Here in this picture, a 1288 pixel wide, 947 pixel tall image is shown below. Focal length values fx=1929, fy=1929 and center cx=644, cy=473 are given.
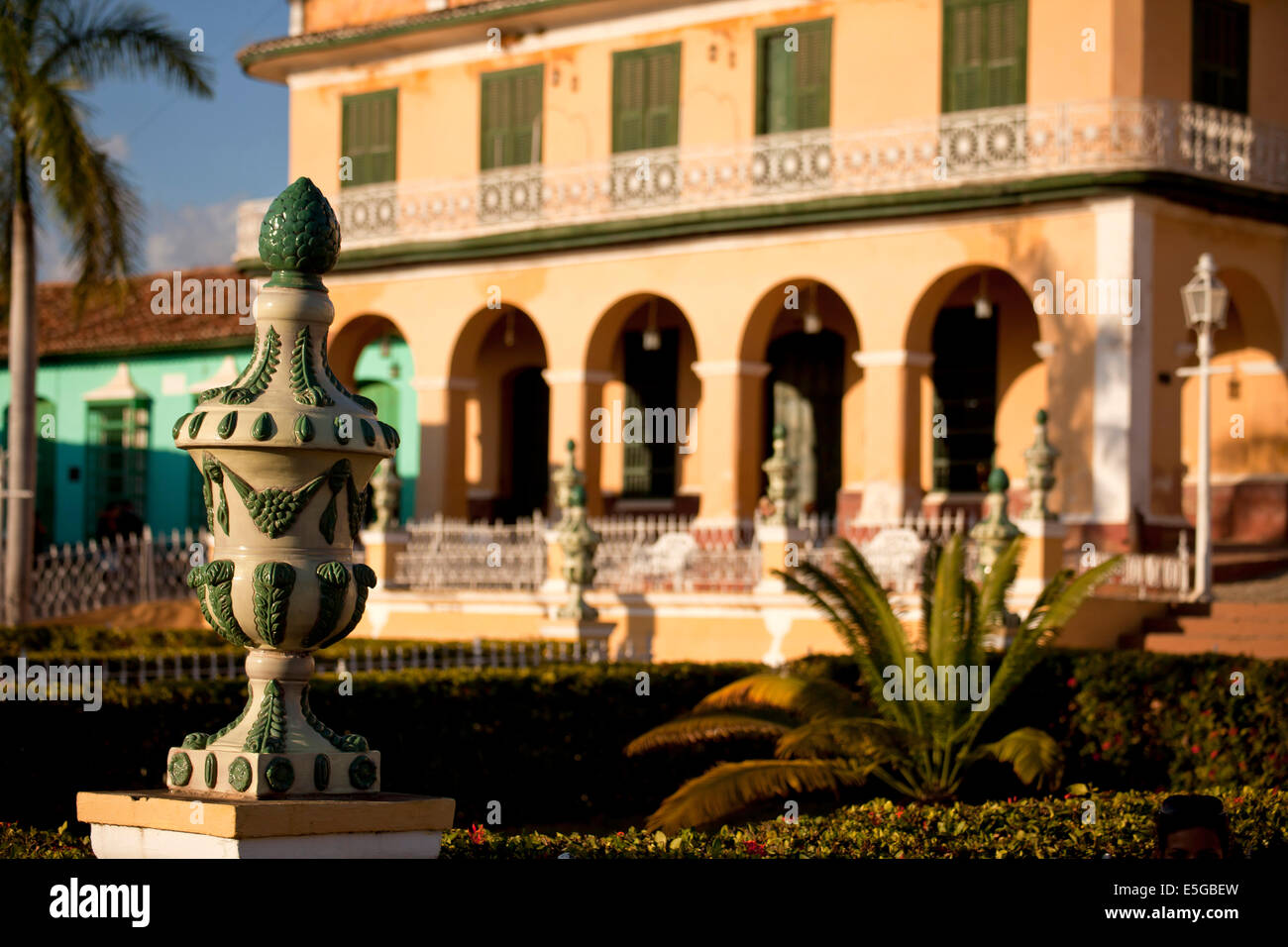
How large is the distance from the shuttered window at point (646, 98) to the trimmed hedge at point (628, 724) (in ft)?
36.6

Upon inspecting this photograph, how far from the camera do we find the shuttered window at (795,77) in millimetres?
22656

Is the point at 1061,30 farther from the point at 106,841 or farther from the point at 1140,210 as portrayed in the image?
the point at 106,841

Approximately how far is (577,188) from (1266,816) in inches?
635

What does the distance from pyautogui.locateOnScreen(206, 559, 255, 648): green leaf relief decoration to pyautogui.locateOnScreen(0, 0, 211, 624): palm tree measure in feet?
48.0

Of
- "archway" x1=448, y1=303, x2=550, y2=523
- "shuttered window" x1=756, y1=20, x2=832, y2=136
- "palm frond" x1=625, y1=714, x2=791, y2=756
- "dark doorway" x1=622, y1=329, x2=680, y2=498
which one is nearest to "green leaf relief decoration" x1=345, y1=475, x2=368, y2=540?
"palm frond" x1=625, y1=714, x2=791, y2=756

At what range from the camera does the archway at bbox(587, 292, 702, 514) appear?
81.4 ft

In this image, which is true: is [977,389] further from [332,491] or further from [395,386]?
[332,491]

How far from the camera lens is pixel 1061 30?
2094 cm

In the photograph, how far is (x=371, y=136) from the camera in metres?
26.5

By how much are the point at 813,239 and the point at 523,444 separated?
6.35 m

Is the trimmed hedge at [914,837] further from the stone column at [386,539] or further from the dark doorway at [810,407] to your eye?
the dark doorway at [810,407]

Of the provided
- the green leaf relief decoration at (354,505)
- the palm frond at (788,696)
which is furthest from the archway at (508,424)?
the green leaf relief decoration at (354,505)

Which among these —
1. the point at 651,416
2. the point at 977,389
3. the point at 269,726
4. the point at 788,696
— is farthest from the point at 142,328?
the point at 269,726

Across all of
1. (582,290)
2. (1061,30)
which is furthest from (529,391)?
(1061,30)
